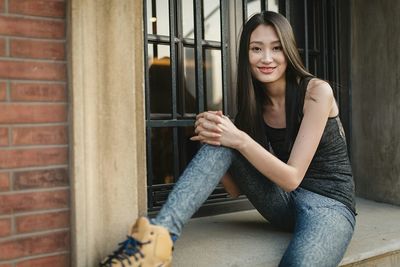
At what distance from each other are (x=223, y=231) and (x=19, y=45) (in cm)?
148

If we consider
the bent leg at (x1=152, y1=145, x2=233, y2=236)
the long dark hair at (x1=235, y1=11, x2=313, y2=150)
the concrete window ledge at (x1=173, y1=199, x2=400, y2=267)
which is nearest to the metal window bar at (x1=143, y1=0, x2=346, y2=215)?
the concrete window ledge at (x1=173, y1=199, x2=400, y2=267)

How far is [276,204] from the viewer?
235 centimetres

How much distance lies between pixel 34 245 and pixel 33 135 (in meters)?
0.45

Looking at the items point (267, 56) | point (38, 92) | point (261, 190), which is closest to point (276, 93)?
point (267, 56)

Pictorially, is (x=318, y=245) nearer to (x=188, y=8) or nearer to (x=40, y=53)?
(x=40, y=53)

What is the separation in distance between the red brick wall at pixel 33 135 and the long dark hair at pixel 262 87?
38.4 inches

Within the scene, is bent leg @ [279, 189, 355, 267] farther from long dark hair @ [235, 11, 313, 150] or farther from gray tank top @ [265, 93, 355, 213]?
long dark hair @ [235, 11, 313, 150]

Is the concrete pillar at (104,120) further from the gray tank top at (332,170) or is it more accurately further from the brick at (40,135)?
the gray tank top at (332,170)

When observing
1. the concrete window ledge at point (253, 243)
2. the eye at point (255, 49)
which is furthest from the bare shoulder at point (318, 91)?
the concrete window ledge at point (253, 243)

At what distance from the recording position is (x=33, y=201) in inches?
73.3

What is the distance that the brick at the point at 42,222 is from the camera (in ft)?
6.05

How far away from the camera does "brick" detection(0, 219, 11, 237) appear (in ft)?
5.92

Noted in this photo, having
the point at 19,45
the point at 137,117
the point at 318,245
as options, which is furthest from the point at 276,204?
the point at 19,45

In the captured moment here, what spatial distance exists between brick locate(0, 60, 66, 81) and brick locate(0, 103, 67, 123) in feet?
0.37
